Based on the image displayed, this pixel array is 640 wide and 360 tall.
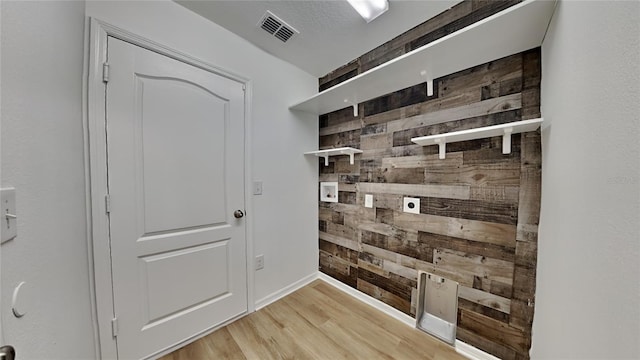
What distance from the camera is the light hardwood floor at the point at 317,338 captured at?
142 centimetres

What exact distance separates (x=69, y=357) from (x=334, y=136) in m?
2.29

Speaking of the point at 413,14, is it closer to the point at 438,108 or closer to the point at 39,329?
the point at 438,108

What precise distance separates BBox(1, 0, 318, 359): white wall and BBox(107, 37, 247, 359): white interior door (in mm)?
150

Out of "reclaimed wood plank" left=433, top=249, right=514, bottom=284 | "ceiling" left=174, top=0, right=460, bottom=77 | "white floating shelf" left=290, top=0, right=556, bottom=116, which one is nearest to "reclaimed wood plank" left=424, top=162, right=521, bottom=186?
"reclaimed wood plank" left=433, top=249, right=514, bottom=284

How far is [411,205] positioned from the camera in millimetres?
1673

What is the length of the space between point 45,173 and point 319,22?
5.99 feet

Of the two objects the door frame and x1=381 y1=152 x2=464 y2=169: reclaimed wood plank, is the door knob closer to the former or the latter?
the door frame

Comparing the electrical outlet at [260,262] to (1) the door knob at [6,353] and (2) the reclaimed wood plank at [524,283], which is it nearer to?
(1) the door knob at [6,353]

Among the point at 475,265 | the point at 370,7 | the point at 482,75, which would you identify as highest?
the point at 370,7

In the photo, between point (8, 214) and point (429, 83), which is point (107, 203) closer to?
point (8, 214)

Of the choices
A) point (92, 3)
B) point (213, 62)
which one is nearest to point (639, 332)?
point (213, 62)

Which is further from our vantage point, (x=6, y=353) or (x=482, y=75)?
(x=482, y=75)

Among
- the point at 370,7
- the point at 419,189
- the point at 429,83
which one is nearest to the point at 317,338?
the point at 419,189

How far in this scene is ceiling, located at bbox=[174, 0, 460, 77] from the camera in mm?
1433
